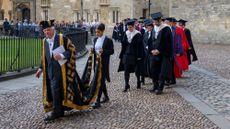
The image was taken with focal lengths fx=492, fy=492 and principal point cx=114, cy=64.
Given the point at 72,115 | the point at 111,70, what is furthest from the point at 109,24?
the point at 72,115

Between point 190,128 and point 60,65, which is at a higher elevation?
point 60,65

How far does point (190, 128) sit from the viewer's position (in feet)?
26.2

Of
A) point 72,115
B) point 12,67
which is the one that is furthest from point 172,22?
point 72,115

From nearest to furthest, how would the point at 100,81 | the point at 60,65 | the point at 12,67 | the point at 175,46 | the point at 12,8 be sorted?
the point at 60,65, the point at 100,81, the point at 175,46, the point at 12,67, the point at 12,8

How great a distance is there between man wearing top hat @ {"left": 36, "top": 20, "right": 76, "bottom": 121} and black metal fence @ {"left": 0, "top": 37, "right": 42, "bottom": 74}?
5.66 meters

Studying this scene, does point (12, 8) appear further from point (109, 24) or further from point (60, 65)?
point (60, 65)

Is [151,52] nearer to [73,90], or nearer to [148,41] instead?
[148,41]

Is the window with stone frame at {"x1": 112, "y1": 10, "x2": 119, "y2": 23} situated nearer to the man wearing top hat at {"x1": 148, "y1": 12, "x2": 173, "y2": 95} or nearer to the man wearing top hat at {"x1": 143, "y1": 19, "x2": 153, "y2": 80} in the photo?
the man wearing top hat at {"x1": 143, "y1": 19, "x2": 153, "y2": 80}

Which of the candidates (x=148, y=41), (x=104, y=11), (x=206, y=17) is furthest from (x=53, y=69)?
(x=104, y=11)

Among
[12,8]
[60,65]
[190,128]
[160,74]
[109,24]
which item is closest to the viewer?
[190,128]

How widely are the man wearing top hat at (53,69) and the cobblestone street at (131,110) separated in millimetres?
263

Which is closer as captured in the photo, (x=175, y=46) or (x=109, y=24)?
(x=175, y=46)

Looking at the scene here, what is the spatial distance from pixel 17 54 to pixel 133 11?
26074mm

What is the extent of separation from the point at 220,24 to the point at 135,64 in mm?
21865
